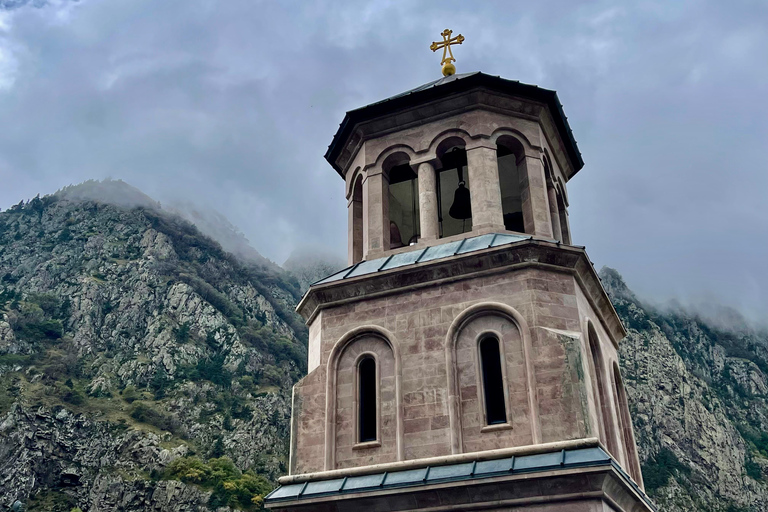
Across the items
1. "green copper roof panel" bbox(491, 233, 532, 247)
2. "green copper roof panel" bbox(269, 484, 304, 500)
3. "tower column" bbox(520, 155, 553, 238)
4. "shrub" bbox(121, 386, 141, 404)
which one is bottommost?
"green copper roof panel" bbox(269, 484, 304, 500)

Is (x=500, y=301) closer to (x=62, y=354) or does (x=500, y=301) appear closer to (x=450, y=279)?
(x=450, y=279)

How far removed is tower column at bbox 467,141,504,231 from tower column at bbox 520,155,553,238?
0.58 m

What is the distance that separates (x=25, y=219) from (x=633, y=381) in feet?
325

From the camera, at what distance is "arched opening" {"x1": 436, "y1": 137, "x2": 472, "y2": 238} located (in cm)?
1544

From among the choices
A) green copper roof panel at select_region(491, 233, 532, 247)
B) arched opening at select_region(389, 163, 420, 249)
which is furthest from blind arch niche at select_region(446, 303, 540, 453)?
arched opening at select_region(389, 163, 420, 249)

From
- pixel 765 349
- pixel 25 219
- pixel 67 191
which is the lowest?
pixel 765 349

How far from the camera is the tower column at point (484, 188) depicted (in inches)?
548

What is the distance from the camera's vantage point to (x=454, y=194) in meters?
17.1

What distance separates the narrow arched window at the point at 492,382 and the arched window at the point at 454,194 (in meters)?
3.84

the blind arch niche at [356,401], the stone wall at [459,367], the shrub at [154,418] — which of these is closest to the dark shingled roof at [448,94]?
the stone wall at [459,367]

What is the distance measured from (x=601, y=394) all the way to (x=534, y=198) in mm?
3927

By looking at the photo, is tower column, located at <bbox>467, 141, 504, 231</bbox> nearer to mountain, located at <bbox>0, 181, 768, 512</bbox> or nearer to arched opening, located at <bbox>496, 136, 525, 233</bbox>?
arched opening, located at <bbox>496, 136, 525, 233</bbox>

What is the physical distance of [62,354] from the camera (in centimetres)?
9006

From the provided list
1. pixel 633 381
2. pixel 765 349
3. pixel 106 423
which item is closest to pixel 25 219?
pixel 106 423
